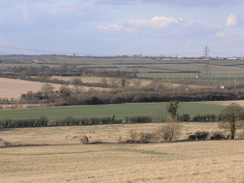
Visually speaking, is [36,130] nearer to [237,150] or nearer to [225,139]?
[225,139]

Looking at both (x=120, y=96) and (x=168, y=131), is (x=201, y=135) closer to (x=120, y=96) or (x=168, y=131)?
(x=168, y=131)

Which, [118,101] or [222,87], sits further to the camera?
[222,87]

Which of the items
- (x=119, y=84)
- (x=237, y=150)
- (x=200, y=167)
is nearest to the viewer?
(x=200, y=167)

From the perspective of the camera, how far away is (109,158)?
1158 inches

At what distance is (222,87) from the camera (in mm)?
93812

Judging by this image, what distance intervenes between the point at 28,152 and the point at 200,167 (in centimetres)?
1862

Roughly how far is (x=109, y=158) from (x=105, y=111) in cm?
3452

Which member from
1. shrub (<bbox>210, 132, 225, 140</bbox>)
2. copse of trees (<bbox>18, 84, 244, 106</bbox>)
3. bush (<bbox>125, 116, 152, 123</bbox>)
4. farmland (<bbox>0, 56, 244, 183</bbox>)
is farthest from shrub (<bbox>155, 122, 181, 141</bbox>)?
copse of trees (<bbox>18, 84, 244, 106</bbox>)

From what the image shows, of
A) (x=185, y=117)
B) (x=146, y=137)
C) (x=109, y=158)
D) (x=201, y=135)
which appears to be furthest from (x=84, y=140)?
(x=185, y=117)

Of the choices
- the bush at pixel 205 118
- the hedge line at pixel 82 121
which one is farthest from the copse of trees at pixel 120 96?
the bush at pixel 205 118

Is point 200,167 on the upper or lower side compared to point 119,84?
lower

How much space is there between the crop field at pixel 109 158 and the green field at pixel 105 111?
7.73 metres

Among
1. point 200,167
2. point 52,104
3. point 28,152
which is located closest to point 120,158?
point 28,152

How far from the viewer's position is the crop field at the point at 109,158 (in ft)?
57.6
